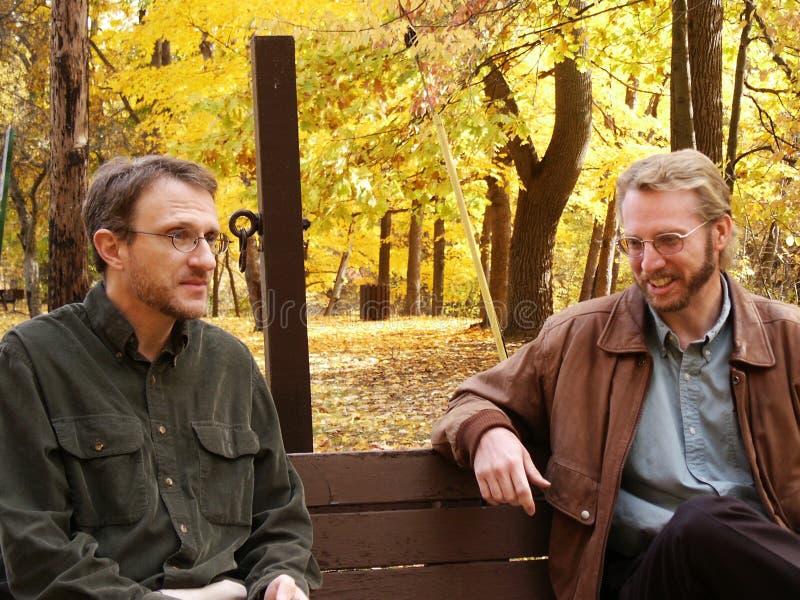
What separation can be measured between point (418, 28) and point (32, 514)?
6293 millimetres

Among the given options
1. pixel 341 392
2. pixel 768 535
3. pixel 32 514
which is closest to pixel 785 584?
pixel 768 535

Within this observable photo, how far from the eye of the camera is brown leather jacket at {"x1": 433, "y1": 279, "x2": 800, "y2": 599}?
260 cm

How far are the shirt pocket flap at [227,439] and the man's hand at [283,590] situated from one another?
1.18 ft

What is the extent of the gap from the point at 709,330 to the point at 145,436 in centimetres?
173

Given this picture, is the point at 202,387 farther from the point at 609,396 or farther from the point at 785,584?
the point at 785,584

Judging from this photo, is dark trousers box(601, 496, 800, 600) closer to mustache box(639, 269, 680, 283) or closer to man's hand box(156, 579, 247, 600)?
mustache box(639, 269, 680, 283)

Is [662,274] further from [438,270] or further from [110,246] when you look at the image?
[438,270]

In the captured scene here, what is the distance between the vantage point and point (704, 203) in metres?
2.77

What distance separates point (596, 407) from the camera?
2.74 metres

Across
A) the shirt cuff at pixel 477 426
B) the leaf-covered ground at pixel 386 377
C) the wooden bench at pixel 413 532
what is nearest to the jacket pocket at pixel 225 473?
the wooden bench at pixel 413 532

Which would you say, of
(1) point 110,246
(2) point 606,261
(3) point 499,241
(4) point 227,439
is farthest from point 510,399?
(2) point 606,261

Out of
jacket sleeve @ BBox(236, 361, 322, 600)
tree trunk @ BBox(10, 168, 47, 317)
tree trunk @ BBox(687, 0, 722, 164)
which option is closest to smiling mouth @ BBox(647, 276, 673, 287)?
jacket sleeve @ BBox(236, 361, 322, 600)

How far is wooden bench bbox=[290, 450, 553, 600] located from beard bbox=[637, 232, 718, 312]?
0.78 metres

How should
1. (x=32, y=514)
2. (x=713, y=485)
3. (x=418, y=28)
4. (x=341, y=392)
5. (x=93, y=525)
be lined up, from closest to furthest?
(x=32, y=514) < (x=93, y=525) < (x=713, y=485) < (x=418, y=28) < (x=341, y=392)
